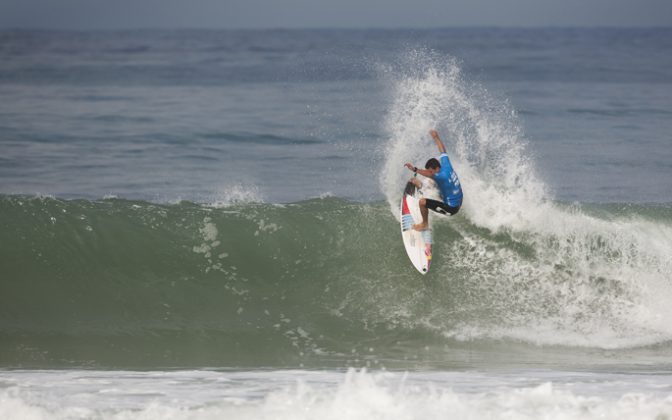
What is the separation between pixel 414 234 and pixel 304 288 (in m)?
1.55

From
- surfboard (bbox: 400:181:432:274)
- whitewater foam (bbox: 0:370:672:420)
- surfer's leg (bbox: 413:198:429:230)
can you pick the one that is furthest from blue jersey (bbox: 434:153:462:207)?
whitewater foam (bbox: 0:370:672:420)

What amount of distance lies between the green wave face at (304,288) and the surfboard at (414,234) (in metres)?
0.27

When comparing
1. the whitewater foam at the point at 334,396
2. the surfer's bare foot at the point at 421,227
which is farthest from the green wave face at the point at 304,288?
the whitewater foam at the point at 334,396

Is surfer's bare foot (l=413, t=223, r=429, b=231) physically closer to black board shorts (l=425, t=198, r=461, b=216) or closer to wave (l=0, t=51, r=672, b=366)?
black board shorts (l=425, t=198, r=461, b=216)

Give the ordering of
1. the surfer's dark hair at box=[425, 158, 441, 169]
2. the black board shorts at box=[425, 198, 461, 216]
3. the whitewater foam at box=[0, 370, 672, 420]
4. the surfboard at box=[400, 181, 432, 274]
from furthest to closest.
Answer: the surfboard at box=[400, 181, 432, 274]
the black board shorts at box=[425, 198, 461, 216]
the surfer's dark hair at box=[425, 158, 441, 169]
the whitewater foam at box=[0, 370, 672, 420]

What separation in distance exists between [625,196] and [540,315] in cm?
589

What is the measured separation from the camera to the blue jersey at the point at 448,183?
36.3 feet

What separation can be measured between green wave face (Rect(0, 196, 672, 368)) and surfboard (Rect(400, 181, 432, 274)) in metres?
0.27

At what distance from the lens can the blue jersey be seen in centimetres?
1107

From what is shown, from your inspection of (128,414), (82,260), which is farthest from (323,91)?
(128,414)

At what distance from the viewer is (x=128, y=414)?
7.27m

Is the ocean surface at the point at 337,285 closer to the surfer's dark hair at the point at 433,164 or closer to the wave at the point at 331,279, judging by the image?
the wave at the point at 331,279

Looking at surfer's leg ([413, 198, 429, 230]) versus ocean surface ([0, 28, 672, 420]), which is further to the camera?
surfer's leg ([413, 198, 429, 230])

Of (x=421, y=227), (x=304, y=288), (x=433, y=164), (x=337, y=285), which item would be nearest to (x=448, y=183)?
(x=433, y=164)
